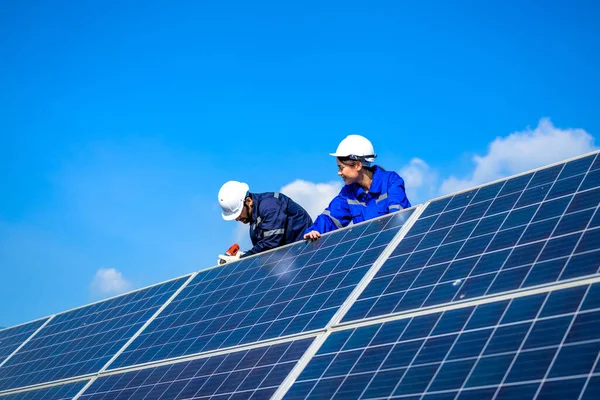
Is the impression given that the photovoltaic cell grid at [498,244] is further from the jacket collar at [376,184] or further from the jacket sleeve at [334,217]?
the jacket sleeve at [334,217]

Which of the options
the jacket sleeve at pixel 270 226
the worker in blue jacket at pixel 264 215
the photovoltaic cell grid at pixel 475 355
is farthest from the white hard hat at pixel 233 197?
the photovoltaic cell grid at pixel 475 355

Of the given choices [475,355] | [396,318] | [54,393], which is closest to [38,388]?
[54,393]

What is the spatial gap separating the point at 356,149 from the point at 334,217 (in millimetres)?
1173

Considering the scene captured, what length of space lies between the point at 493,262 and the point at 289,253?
→ 430 centimetres

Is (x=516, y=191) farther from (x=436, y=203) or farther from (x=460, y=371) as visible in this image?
(x=460, y=371)

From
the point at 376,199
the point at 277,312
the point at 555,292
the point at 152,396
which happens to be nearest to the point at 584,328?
the point at 555,292

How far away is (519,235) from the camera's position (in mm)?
7875

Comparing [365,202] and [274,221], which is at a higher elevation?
[274,221]

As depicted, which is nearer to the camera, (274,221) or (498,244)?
(498,244)

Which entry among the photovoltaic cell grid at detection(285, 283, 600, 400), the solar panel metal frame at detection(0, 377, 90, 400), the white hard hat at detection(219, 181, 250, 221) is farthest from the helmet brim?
the photovoltaic cell grid at detection(285, 283, 600, 400)

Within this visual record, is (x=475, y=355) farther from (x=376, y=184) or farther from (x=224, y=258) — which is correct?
(x=224, y=258)

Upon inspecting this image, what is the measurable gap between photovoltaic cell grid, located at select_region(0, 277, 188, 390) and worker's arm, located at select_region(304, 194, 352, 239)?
2.54m

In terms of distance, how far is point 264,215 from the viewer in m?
13.3

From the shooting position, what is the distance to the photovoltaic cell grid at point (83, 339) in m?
11.4
